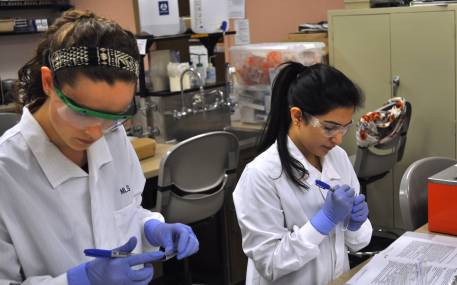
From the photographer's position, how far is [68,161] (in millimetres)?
1229

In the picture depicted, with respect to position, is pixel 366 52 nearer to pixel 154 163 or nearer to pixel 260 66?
pixel 260 66

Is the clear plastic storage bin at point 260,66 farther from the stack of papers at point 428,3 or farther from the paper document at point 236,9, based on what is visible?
the stack of papers at point 428,3

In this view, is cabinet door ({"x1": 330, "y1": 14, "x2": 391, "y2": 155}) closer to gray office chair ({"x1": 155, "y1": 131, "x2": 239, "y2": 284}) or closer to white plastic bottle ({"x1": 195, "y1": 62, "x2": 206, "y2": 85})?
white plastic bottle ({"x1": 195, "y1": 62, "x2": 206, "y2": 85})

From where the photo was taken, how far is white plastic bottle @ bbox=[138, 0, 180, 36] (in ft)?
10.2

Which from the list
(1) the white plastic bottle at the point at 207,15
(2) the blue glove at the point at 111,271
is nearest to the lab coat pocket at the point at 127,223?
(2) the blue glove at the point at 111,271

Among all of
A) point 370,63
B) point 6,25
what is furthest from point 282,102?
point 6,25

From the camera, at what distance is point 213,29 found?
3.40m

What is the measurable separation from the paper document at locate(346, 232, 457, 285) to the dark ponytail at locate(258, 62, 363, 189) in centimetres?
31

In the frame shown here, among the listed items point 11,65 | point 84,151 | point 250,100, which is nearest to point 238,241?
point 250,100

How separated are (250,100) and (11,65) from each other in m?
2.26

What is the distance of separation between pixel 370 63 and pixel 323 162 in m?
1.99

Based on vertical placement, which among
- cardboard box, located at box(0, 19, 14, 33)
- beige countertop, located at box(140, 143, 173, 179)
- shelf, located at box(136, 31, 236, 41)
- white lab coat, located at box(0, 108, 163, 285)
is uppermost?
cardboard box, located at box(0, 19, 14, 33)

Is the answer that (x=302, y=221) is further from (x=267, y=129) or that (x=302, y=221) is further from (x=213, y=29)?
(x=213, y=29)

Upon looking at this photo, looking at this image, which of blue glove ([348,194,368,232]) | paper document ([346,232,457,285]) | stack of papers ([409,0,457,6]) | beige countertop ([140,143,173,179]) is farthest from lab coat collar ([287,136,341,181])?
stack of papers ([409,0,457,6])
